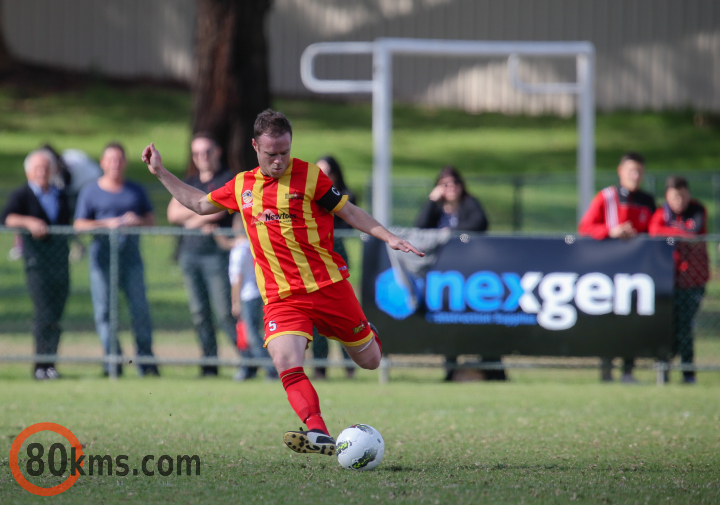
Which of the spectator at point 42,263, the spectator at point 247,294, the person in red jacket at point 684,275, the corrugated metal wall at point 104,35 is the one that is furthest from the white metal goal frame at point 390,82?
the corrugated metal wall at point 104,35

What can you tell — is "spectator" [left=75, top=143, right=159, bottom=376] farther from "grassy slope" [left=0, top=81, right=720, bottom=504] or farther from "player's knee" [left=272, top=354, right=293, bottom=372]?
"player's knee" [left=272, top=354, right=293, bottom=372]

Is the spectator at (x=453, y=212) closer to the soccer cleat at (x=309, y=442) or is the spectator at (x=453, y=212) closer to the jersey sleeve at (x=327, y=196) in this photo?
the jersey sleeve at (x=327, y=196)

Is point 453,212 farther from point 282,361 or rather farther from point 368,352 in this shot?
point 282,361

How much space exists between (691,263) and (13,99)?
93.9 ft

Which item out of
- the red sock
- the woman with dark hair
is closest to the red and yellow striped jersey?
the red sock

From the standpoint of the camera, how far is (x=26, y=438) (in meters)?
6.02

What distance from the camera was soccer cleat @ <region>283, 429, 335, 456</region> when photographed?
4.93 meters

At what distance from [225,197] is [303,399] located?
1.34 m

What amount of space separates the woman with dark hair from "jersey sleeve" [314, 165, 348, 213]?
377 centimetres

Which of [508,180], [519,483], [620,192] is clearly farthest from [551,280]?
[508,180]

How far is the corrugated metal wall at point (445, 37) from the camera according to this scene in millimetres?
32875

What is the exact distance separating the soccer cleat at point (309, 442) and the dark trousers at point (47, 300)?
17.1 feet

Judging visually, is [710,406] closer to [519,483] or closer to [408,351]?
[408,351]

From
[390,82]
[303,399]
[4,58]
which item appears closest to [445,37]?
[4,58]
